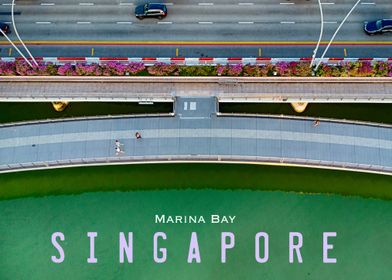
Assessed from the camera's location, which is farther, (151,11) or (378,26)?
(151,11)

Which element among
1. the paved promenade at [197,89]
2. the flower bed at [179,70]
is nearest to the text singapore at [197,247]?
the paved promenade at [197,89]

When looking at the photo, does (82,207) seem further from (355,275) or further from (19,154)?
(355,275)

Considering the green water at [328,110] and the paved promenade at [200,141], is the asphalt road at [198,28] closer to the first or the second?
the green water at [328,110]

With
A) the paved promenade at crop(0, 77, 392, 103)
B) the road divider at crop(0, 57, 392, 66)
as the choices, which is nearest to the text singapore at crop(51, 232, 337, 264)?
the paved promenade at crop(0, 77, 392, 103)

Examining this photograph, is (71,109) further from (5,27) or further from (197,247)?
(197,247)

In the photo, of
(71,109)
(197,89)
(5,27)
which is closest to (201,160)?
(197,89)

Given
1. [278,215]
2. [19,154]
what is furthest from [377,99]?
[19,154]
